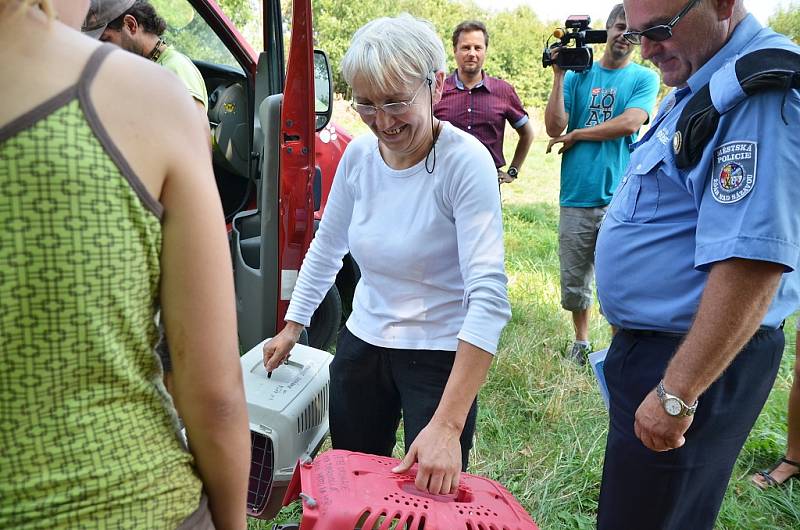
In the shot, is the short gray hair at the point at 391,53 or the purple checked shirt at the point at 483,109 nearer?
the short gray hair at the point at 391,53

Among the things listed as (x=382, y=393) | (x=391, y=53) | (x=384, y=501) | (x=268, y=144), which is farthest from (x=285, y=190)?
(x=384, y=501)

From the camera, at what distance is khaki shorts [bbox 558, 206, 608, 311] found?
3.82m

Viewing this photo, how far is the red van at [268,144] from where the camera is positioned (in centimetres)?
292

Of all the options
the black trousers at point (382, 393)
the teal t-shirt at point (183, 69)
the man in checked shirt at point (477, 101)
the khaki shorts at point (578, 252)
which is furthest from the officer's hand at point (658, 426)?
the man in checked shirt at point (477, 101)

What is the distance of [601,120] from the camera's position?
384 centimetres

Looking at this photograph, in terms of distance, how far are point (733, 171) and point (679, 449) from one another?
64cm

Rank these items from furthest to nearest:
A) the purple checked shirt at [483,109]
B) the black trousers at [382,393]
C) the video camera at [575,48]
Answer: the purple checked shirt at [483,109], the video camera at [575,48], the black trousers at [382,393]

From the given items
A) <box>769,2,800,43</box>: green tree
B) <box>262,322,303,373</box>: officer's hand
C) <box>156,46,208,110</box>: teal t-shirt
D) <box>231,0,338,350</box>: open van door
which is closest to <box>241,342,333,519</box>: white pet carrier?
<box>262,322,303,373</box>: officer's hand

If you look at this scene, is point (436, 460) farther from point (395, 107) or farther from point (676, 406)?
point (395, 107)

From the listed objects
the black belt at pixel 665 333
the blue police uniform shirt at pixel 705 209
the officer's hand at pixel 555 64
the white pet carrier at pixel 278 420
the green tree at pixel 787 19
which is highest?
the green tree at pixel 787 19

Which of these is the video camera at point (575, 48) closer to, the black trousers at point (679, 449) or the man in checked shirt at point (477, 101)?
the man in checked shirt at point (477, 101)

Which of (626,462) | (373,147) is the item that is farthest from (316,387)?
(626,462)

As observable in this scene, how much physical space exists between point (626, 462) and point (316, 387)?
3.38 feet

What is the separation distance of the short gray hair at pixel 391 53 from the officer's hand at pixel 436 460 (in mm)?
820
